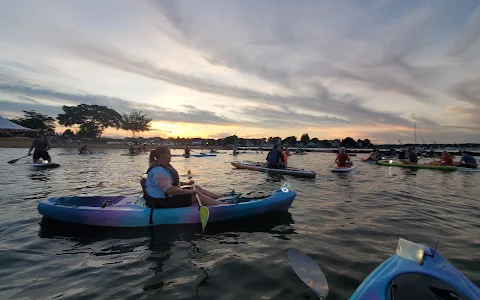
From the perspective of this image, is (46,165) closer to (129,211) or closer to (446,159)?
(129,211)

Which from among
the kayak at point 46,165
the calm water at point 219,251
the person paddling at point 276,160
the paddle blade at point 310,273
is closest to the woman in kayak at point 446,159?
the person paddling at point 276,160

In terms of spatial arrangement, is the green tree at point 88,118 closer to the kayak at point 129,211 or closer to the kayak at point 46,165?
the kayak at point 46,165

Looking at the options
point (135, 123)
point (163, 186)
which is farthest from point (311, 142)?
point (163, 186)

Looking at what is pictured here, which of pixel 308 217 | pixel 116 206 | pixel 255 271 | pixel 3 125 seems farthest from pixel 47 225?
pixel 3 125

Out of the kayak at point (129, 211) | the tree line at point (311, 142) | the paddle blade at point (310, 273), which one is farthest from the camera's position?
the tree line at point (311, 142)

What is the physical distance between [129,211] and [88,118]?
87.6m

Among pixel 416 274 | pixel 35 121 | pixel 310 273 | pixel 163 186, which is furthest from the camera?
pixel 35 121

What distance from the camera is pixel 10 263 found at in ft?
15.3

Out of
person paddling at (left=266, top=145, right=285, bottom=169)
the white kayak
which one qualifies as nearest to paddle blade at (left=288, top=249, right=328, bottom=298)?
person paddling at (left=266, top=145, right=285, bottom=169)

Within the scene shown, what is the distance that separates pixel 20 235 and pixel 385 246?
8222 mm

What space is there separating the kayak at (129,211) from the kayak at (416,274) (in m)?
4.37

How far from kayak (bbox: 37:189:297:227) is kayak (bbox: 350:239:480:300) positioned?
4370 millimetres

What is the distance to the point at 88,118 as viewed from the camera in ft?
265

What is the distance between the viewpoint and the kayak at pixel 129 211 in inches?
251
